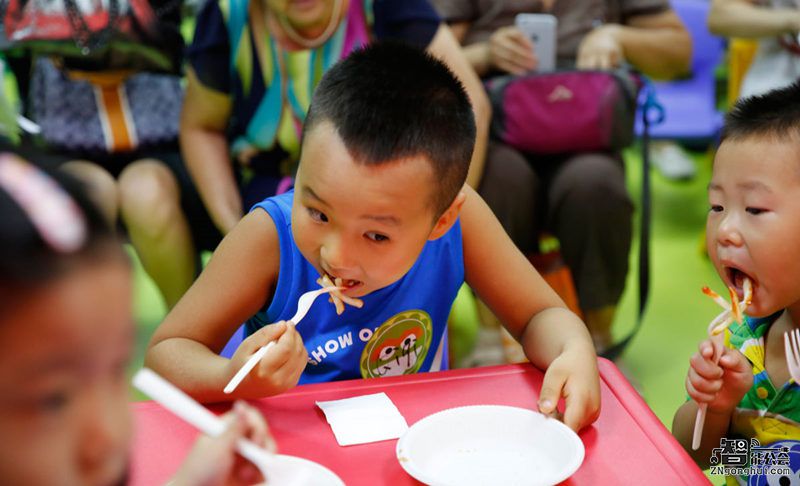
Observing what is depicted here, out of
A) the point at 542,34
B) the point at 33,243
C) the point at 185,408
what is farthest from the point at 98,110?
the point at 33,243

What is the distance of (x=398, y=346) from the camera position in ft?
4.17

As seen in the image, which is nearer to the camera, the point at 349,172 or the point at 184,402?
the point at 184,402

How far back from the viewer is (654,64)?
2523 mm

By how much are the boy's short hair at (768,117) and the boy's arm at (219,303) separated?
63 centimetres

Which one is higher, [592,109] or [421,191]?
[421,191]

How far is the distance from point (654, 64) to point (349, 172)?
1.73 m

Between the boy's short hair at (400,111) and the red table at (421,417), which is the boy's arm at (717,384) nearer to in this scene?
the red table at (421,417)

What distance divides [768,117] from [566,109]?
1085 mm

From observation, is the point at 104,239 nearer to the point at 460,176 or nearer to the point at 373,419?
the point at 373,419

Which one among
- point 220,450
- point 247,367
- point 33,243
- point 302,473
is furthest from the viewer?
point 247,367

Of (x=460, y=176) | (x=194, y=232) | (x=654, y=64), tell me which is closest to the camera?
(x=460, y=176)

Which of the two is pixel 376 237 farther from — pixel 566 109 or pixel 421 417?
pixel 566 109

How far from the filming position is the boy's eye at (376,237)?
1073mm

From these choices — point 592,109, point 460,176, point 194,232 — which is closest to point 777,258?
point 460,176
